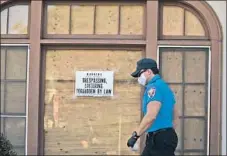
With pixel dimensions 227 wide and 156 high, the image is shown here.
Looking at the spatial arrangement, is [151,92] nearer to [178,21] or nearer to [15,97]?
[178,21]

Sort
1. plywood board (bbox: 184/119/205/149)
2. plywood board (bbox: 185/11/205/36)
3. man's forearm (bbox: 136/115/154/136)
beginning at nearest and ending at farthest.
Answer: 1. man's forearm (bbox: 136/115/154/136)
2. plywood board (bbox: 184/119/205/149)
3. plywood board (bbox: 185/11/205/36)

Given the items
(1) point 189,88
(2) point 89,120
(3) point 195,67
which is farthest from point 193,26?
(2) point 89,120

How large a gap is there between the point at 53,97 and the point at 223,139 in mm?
2546

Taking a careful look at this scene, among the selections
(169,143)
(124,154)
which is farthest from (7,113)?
(169,143)

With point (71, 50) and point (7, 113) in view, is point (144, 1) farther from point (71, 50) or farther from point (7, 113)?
point (7, 113)

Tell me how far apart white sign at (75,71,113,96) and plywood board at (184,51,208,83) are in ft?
3.70

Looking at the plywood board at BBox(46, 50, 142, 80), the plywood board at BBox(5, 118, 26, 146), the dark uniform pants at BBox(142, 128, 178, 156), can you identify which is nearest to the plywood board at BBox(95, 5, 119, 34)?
the plywood board at BBox(46, 50, 142, 80)

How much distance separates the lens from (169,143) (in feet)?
19.4

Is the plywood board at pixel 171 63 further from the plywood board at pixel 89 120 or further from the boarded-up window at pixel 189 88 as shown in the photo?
the plywood board at pixel 89 120

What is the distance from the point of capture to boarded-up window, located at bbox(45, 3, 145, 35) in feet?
26.9

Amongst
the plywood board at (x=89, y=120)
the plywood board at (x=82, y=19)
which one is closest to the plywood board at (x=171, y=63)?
the plywood board at (x=89, y=120)

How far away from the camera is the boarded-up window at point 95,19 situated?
8188mm

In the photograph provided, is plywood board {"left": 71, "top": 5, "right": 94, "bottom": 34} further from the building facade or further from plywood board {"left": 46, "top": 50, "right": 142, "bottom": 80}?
plywood board {"left": 46, "top": 50, "right": 142, "bottom": 80}

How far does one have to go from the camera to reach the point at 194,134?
8000 millimetres
